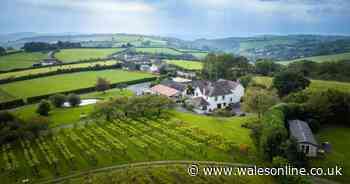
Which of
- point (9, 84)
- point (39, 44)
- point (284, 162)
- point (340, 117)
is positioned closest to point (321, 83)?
point (340, 117)

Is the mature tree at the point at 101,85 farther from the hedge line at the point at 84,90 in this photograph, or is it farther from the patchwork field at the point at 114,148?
the patchwork field at the point at 114,148

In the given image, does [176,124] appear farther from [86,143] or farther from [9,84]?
[9,84]

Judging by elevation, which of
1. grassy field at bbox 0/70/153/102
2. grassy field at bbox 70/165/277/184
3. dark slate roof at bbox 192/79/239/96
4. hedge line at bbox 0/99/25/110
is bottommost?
grassy field at bbox 70/165/277/184

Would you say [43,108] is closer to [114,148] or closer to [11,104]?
[11,104]

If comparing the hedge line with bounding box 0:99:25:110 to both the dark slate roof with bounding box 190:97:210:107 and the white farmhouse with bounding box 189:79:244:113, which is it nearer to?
the white farmhouse with bounding box 189:79:244:113

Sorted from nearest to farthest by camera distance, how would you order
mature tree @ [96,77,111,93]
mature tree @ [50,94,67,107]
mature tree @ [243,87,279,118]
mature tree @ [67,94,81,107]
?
mature tree @ [243,87,279,118] → mature tree @ [50,94,67,107] → mature tree @ [67,94,81,107] → mature tree @ [96,77,111,93]

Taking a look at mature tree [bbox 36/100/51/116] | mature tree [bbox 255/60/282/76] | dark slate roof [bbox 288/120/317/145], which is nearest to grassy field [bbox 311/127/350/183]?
dark slate roof [bbox 288/120/317/145]
